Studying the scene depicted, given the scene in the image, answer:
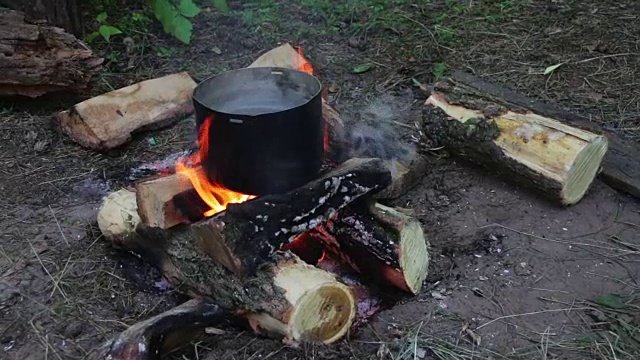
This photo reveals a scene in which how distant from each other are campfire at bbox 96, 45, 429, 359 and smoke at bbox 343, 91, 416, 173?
0.38 metres

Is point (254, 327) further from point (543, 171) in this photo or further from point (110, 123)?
point (110, 123)

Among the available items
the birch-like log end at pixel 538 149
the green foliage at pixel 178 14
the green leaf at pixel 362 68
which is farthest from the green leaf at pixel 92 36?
the birch-like log end at pixel 538 149

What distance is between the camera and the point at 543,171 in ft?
10.5

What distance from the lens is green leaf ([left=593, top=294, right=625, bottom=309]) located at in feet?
8.71

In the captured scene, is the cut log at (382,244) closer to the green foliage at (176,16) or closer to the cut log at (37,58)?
the cut log at (37,58)

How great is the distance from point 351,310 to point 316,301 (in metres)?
0.19

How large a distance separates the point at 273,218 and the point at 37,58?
2.32 meters

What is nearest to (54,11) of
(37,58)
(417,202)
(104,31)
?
(104,31)

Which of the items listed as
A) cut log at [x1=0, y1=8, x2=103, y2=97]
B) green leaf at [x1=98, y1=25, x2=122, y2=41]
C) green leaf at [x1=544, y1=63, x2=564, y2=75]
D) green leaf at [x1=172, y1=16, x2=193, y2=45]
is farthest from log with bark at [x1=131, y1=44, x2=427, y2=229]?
green leaf at [x1=544, y1=63, x2=564, y2=75]

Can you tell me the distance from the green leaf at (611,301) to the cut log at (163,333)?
58.1 inches

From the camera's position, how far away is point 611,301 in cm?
268

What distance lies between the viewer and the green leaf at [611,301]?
2654mm

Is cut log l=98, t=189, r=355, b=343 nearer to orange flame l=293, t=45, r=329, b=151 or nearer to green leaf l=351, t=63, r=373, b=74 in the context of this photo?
orange flame l=293, t=45, r=329, b=151

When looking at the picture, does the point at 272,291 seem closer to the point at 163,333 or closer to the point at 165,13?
the point at 163,333
